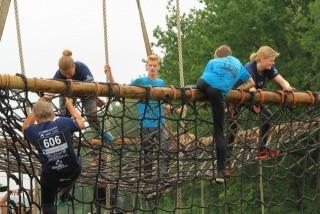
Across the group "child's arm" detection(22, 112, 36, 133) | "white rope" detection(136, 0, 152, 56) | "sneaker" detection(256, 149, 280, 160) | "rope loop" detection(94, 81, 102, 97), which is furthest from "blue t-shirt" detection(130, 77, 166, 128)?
"white rope" detection(136, 0, 152, 56)

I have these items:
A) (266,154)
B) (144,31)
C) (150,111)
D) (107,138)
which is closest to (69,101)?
(107,138)

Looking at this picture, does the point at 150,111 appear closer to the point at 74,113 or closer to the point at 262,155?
the point at 74,113

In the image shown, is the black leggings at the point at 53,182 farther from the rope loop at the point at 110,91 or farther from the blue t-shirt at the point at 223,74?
the blue t-shirt at the point at 223,74

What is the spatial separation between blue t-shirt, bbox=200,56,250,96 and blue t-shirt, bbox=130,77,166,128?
1.00 ft

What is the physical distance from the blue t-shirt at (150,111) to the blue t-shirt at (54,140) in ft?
1.87

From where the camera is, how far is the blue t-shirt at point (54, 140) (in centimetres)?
402

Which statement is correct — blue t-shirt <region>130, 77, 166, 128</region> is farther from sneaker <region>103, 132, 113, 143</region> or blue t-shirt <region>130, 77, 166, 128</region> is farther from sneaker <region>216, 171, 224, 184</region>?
sneaker <region>216, 171, 224, 184</region>

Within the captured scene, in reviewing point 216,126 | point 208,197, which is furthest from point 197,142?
point 208,197

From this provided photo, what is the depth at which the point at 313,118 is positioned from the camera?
5.52 metres

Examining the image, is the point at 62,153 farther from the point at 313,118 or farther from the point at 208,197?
the point at 208,197

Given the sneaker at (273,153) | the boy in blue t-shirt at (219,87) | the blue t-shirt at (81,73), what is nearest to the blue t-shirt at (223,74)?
the boy in blue t-shirt at (219,87)

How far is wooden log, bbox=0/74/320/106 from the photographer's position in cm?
410

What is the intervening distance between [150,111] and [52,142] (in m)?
A: 0.96

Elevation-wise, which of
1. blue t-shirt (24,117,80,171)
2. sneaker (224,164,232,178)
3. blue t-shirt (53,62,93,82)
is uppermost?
blue t-shirt (53,62,93,82)
